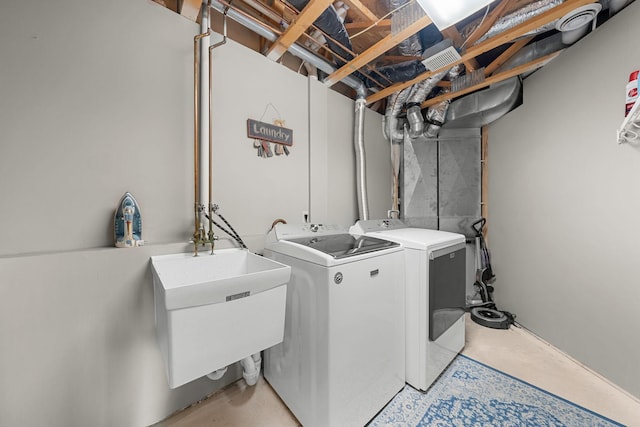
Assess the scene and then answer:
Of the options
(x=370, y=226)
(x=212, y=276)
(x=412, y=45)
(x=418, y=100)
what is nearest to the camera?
(x=212, y=276)

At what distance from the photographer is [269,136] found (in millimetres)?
1864

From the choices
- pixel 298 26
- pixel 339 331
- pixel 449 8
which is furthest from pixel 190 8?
pixel 339 331

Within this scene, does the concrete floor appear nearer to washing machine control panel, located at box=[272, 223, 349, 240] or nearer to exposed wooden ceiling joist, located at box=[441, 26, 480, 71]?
washing machine control panel, located at box=[272, 223, 349, 240]

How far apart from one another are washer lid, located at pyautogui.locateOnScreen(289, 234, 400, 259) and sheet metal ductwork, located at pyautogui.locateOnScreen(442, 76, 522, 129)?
6.72 ft

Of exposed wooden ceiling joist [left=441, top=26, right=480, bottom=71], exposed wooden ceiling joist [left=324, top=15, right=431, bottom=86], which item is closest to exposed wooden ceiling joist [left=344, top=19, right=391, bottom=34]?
exposed wooden ceiling joist [left=324, top=15, right=431, bottom=86]

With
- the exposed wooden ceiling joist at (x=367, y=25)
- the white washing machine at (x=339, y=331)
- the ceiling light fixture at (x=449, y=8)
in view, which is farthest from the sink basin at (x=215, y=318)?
the exposed wooden ceiling joist at (x=367, y=25)

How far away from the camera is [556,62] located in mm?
2090

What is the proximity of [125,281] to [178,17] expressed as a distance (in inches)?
62.9

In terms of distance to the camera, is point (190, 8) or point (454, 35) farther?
point (454, 35)

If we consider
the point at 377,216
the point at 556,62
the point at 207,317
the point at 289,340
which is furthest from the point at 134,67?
the point at 556,62

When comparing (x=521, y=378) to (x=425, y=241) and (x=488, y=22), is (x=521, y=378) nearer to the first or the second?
(x=425, y=241)

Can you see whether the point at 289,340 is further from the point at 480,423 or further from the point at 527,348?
the point at 527,348

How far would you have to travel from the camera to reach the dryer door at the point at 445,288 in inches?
65.6

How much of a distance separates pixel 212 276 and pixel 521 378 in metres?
2.37
